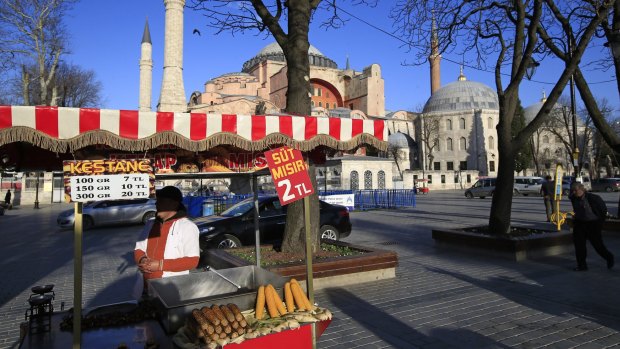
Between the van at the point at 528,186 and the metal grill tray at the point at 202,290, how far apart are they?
36037 mm

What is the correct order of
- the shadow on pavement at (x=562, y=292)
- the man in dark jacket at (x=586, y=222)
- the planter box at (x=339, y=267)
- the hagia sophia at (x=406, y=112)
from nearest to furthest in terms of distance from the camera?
the shadow on pavement at (x=562, y=292) < the planter box at (x=339, y=267) < the man in dark jacket at (x=586, y=222) < the hagia sophia at (x=406, y=112)

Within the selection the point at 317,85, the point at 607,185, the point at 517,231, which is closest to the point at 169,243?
the point at 517,231

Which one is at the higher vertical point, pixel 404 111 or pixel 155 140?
pixel 404 111

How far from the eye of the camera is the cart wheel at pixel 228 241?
994cm

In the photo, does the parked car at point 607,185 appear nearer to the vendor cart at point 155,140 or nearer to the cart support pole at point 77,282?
the vendor cart at point 155,140

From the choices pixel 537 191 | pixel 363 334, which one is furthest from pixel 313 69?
pixel 363 334

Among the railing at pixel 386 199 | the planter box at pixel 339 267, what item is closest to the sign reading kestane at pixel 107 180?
the planter box at pixel 339 267

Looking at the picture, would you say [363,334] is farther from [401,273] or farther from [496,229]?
[496,229]

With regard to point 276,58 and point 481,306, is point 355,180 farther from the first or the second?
point 276,58

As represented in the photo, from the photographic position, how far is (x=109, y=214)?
1736 centimetres

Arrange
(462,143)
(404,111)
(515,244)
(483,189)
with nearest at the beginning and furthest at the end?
(515,244) < (483,189) < (462,143) < (404,111)

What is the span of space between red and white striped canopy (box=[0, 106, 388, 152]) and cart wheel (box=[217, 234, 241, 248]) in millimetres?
5592

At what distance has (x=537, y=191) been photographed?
1352 inches

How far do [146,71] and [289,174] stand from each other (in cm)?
5828
